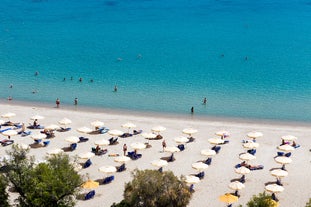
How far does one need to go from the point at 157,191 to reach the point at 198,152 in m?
14.5

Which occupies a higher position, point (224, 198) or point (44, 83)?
point (44, 83)

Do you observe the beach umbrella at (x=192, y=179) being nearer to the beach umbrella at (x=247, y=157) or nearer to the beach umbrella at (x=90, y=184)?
the beach umbrella at (x=247, y=157)

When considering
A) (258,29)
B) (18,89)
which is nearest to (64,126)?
(18,89)

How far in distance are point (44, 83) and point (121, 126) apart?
20799mm

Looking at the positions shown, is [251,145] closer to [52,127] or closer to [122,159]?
[122,159]

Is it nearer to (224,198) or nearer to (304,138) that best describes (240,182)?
(224,198)

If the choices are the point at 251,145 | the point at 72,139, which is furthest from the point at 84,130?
the point at 251,145

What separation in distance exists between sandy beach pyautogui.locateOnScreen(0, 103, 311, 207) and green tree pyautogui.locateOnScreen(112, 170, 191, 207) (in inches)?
244

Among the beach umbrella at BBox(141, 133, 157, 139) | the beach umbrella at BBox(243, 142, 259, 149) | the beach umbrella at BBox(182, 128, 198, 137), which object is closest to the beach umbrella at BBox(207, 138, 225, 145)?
the beach umbrella at BBox(243, 142, 259, 149)

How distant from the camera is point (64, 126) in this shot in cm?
3994

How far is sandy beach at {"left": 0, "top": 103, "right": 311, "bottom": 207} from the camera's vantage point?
28.7 m

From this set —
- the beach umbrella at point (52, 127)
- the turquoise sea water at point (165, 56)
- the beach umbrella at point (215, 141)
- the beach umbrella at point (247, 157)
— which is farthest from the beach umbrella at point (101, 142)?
the turquoise sea water at point (165, 56)

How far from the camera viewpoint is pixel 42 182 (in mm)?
21594

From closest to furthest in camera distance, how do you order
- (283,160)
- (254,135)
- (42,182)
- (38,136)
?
(42,182) → (283,160) → (38,136) → (254,135)
